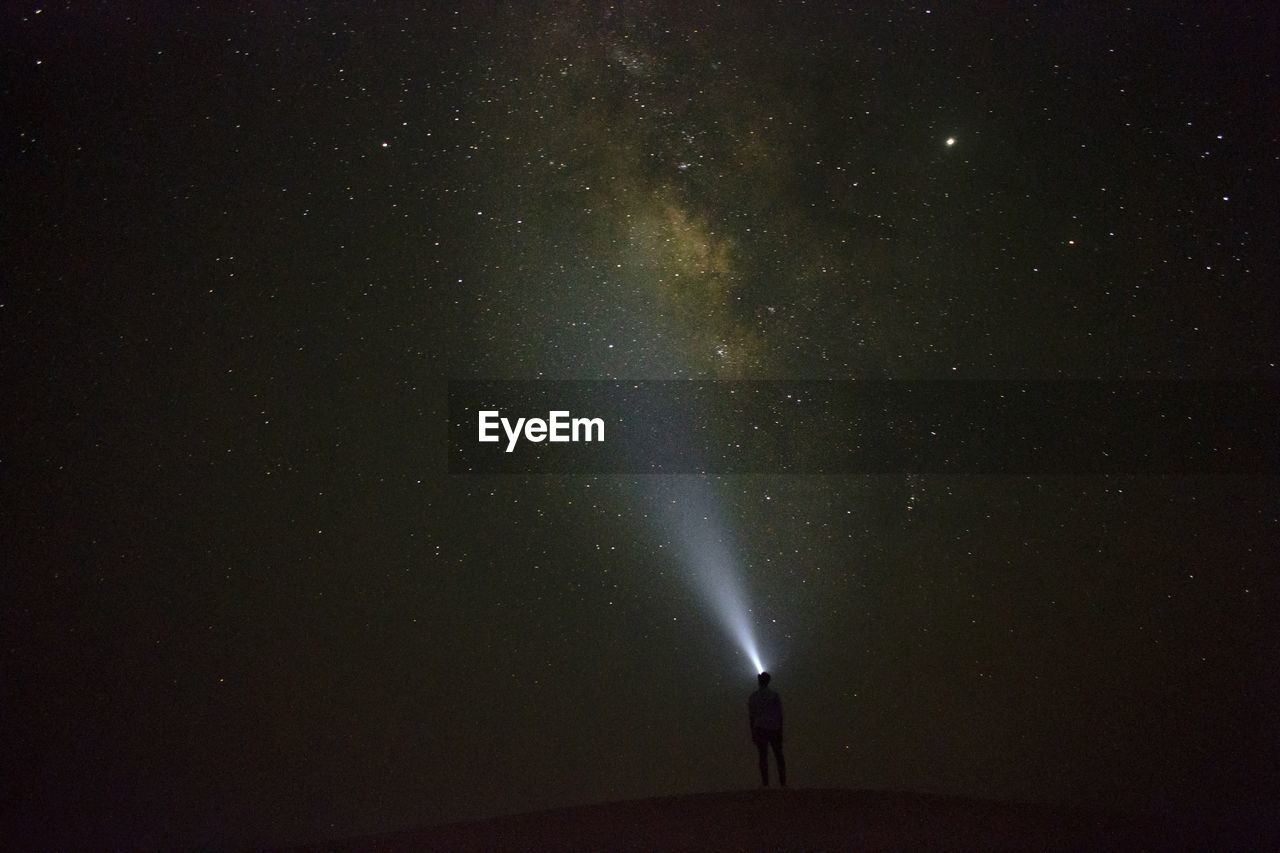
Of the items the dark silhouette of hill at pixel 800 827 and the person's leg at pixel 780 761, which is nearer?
the dark silhouette of hill at pixel 800 827

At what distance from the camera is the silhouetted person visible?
6.68 m

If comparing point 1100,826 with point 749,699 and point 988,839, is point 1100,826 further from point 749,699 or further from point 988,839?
point 749,699

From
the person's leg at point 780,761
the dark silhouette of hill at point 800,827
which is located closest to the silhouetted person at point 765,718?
the person's leg at point 780,761

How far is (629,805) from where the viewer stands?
629 cm

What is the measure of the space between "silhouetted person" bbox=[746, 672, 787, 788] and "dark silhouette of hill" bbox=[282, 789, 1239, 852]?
400 millimetres

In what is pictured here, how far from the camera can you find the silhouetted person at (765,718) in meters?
6.68

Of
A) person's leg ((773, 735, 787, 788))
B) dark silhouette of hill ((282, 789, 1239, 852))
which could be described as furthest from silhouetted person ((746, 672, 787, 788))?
dark silhouette of hill ((282, 789, 1239, 852))

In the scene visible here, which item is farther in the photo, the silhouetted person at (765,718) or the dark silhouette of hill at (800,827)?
the silhouetted person at (765,718)

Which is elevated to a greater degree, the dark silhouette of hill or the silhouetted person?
the silhouetted person

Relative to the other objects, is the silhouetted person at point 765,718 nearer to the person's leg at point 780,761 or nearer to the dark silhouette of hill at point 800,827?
the person's leg at point 780,761

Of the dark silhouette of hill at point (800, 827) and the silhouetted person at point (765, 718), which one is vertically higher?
the silhouetted person at point (765, 718)

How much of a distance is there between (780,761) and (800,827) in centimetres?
130

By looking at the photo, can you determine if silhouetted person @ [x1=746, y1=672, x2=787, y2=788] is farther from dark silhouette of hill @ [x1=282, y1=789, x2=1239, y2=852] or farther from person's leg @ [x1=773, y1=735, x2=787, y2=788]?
dark silhouette of hill @ [x1=282, y1=789, x2=1239, y2=852]

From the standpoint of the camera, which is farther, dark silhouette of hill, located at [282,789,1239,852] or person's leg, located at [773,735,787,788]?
person's leg, located at [773,735,787,788]
